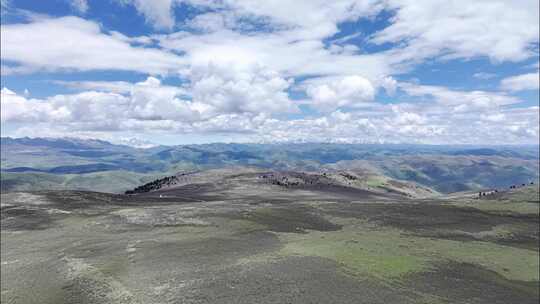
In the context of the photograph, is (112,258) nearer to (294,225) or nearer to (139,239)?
(139,239)

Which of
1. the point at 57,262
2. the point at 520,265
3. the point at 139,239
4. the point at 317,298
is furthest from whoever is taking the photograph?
A: the point at 139,239

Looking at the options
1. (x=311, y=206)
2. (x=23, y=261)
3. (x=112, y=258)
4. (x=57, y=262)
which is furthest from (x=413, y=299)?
(x=311, y=206)

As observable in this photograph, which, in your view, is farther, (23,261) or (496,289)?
(23,261)

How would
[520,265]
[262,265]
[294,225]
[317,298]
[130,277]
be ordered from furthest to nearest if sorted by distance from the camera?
[294,225], [520,265], [262,265], [130,277], [317,298]

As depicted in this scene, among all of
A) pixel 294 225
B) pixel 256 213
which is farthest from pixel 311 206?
pixel 294 225

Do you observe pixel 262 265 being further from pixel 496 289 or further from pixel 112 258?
pixel 496 289

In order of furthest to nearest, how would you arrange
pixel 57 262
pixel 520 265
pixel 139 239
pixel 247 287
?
pixel 139 239, pixel 520 265, pixel 57 262, pixel 247 287
